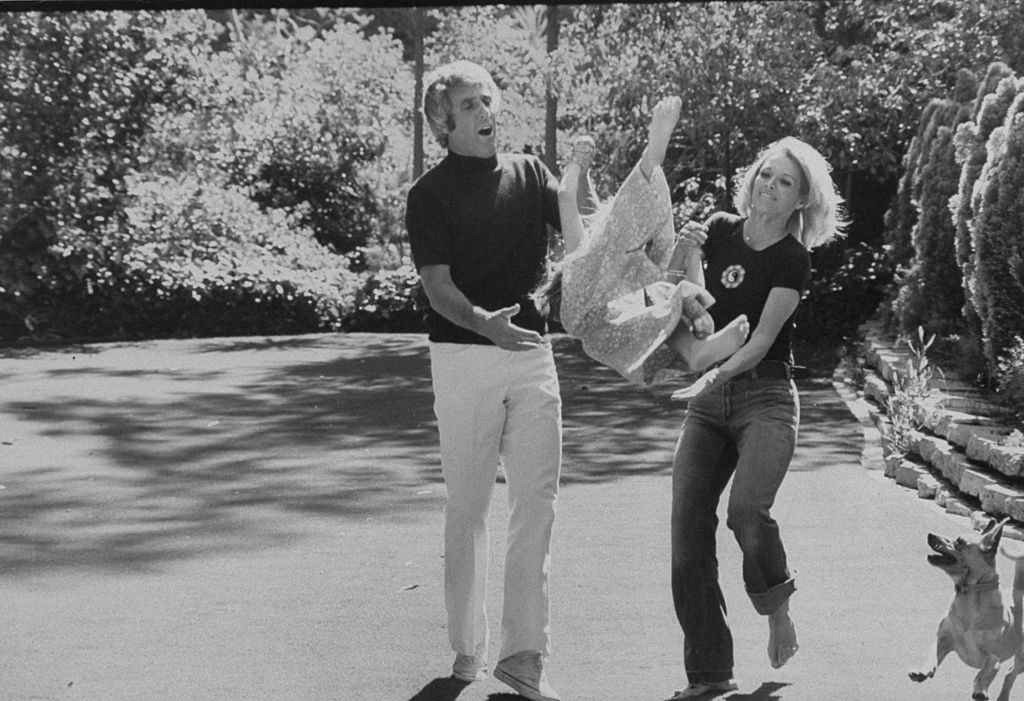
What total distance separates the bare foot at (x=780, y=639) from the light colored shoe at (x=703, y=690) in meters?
0.19

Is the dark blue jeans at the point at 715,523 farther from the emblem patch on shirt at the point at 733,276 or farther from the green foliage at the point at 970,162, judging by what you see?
the green foliage at the point at 970,162

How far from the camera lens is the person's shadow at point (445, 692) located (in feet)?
17.3

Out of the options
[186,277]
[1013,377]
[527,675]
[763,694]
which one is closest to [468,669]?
[527,675]

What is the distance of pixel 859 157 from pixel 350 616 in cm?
1386

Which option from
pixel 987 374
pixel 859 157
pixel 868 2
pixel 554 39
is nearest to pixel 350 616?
pixel 987 374

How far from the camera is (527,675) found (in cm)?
518

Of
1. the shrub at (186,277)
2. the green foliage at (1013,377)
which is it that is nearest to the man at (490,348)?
the green foliage at (1013,377)

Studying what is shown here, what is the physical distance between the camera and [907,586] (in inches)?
278

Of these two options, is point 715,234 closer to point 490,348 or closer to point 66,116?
point 490,348

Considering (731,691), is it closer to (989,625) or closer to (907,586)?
(989,625)

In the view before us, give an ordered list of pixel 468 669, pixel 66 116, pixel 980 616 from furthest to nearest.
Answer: pixel 66 116 < pixel 468 669 < pixel 980 616

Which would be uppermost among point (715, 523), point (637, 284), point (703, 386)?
point (637, 284)

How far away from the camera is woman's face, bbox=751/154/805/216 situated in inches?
201

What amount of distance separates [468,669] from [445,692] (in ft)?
0.56
